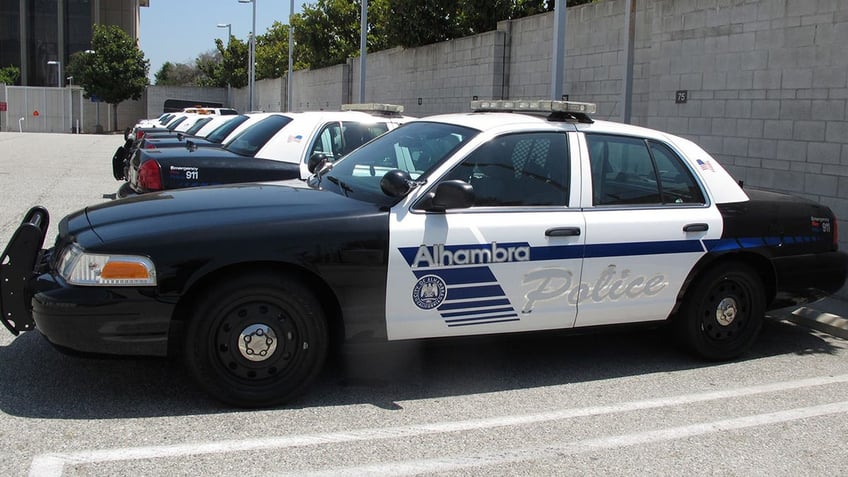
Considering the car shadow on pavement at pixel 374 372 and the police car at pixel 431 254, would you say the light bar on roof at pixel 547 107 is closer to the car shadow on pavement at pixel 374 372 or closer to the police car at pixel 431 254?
the police car at pixel 431 254

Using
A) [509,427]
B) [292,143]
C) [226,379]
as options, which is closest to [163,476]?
[226,379]

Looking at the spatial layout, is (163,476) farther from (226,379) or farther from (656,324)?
(656,324)

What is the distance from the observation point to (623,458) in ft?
13.4

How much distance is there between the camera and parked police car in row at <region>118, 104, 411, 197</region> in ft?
25.6

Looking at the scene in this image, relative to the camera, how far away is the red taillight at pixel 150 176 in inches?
303

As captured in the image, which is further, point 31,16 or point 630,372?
point 31,16

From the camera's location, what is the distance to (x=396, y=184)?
4.65 metres

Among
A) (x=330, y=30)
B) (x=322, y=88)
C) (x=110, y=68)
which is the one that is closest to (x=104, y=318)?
(x=322, y=88)

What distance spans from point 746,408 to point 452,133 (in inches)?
96.4

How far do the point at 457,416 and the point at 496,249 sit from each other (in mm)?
982

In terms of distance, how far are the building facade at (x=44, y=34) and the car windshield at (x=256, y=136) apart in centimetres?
6040

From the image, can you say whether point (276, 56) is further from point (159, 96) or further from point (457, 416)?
point (457, 416)

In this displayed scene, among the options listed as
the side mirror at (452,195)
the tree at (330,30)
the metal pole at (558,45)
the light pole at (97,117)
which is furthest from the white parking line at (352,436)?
the light pole at (97,117)

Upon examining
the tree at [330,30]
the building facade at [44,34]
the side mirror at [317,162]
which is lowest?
the side mirror at [317,162]
